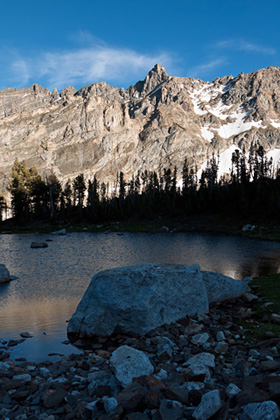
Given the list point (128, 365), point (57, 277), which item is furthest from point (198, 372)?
point (57, 277)

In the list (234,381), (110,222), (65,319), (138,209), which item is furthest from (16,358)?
(138,209)

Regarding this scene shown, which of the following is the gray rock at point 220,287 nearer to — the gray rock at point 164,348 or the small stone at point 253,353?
the gray rock at point 164,348

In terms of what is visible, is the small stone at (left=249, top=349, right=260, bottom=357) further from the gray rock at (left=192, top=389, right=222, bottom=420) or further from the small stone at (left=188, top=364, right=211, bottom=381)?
the gray rock at (left=192, top=389, right=222, bottom=420)

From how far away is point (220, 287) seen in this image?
63.0ft

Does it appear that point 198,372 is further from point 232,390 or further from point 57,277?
point 57,277

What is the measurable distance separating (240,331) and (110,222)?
97120mm

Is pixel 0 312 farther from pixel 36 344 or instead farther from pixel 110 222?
pixel 110 222

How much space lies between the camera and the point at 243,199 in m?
91.3

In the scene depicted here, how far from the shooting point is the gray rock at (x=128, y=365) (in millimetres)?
8602

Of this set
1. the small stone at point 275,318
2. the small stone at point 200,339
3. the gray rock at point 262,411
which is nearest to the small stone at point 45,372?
the small stone at point 200,339

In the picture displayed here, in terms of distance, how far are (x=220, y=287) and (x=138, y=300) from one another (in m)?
6.95

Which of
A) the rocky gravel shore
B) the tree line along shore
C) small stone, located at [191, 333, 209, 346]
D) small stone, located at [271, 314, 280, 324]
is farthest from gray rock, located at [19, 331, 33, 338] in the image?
the tree line along shore

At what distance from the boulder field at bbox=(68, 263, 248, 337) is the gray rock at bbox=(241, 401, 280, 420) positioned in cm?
821

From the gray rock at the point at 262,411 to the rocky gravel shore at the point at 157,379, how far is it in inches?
0.7
